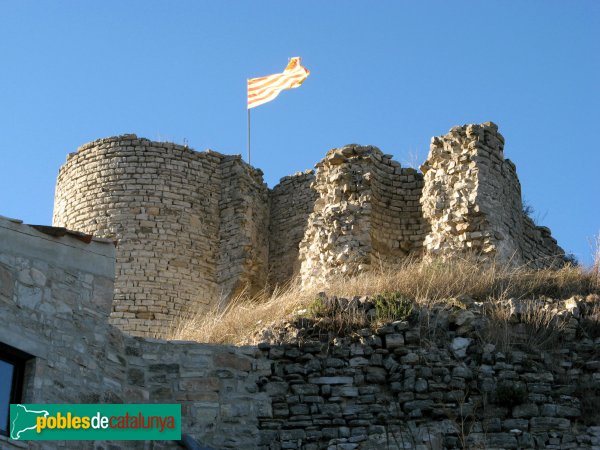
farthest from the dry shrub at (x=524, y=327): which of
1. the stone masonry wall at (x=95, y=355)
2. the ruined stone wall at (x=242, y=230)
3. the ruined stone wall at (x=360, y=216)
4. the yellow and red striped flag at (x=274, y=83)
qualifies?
the yellow and red striped flag at (x=274, y=83)

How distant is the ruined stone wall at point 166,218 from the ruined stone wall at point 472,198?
3826 millimetres

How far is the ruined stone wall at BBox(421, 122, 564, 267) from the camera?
18.5 m

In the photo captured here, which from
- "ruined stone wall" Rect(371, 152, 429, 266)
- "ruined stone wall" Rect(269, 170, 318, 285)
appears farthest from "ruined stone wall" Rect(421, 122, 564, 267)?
"ruined stone wall" Rect(269, 170, 318, 285)

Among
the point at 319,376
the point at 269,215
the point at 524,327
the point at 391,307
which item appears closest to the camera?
the point at 319,376

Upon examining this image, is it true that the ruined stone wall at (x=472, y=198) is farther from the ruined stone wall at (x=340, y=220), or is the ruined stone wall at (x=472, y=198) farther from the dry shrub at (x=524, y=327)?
the dry shrub at (x=524, y=327)

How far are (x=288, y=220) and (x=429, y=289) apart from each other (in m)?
7.05

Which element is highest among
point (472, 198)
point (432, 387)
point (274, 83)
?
point (274, 83)

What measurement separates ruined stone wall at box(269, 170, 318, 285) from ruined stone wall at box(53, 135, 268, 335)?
19 centimetres

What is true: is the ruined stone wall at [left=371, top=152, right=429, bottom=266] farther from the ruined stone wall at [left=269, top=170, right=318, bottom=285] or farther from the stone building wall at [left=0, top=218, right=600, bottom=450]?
the stone building wall at [left=0, top=218, right=600, bottom=450]

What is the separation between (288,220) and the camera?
22.4m

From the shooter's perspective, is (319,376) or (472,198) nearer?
(319,376)

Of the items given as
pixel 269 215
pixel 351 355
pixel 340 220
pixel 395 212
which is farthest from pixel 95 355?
pixel 269 215

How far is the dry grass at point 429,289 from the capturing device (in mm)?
15516

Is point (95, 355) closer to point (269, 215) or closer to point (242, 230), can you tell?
point (242, 230)
